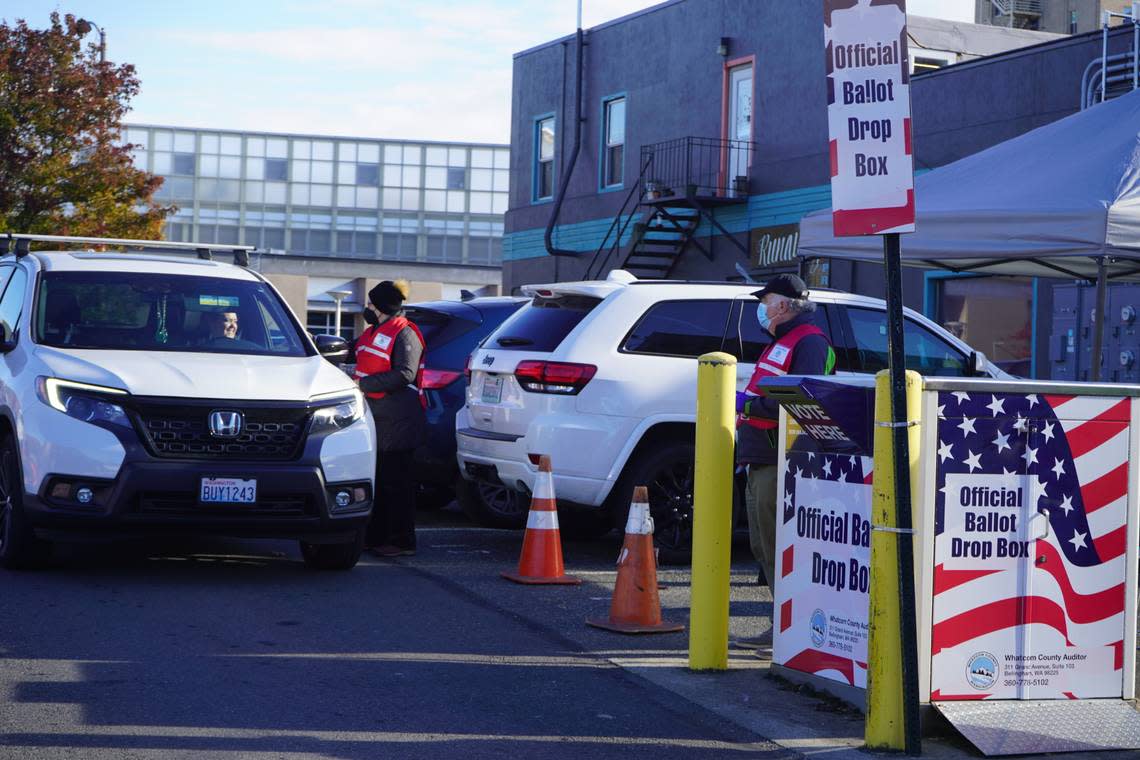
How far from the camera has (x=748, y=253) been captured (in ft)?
76.8

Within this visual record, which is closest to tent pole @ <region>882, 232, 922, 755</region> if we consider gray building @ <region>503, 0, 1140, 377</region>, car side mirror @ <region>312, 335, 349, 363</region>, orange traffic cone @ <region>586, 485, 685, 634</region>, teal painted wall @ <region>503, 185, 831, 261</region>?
orange traffic cone @ <region>586, 485, 685, 634</region>

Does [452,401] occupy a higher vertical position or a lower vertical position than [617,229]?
lower

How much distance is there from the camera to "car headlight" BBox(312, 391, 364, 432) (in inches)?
354

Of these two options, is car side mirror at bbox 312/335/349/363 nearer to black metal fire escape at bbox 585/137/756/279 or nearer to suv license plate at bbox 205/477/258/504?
suv license plate at bbox 205/477/258/504

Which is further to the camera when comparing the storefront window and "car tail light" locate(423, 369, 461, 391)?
the storefront window

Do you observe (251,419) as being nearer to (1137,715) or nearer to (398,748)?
(398,748)

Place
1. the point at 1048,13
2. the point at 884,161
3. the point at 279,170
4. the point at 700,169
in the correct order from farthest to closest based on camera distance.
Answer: the point at 279,170 < the point at 1048,13 < the point at 700,169 < the point at 884,161

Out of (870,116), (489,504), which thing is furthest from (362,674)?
(489,504)

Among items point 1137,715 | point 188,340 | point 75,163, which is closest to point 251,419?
point 188,340

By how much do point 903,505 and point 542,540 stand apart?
408 cm

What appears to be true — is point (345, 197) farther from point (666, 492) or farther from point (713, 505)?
point (713, 505)

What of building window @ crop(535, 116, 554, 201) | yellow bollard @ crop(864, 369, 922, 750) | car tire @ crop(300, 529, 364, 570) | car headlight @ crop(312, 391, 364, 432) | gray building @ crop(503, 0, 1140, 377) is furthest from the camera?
building window @ crop(535, 116, 554, 201)

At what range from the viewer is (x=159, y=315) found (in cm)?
973

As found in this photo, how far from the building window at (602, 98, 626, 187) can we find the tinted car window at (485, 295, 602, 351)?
16520mm
